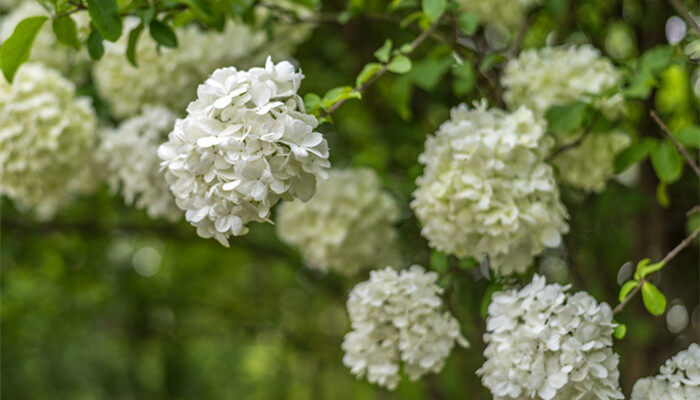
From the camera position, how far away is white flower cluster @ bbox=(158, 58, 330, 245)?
2.84ft

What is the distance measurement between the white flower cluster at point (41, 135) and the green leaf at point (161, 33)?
1.41ft

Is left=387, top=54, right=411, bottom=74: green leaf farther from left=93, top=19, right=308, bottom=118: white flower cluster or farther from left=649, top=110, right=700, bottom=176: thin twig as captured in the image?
left=93, top=19, right=308, bottom=118: white flower cluster

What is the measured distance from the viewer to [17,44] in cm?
111

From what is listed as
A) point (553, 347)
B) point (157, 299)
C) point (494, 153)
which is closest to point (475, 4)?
point (494, 153)

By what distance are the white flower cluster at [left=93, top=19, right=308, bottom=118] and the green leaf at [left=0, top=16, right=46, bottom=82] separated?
0.47 m

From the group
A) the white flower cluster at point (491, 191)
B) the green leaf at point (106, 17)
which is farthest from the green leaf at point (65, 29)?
the white flower cluster at point (491, 191)

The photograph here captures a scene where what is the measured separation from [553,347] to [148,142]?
100 cm

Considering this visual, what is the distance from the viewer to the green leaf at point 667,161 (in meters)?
1.23

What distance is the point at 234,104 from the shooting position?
906mm

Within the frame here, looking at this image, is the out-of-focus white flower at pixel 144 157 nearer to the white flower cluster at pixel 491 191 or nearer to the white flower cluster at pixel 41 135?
the white flower cluster at pixel 41 135

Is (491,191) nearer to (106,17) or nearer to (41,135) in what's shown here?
(106,17)

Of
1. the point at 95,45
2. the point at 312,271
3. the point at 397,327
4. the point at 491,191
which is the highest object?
the point at 95,45

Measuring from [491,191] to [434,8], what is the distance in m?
0.32

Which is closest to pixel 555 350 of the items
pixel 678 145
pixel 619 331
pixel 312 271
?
pixel 619 331
